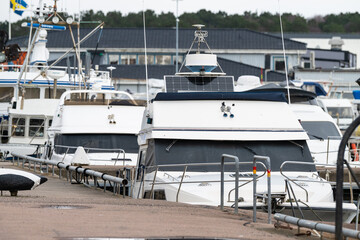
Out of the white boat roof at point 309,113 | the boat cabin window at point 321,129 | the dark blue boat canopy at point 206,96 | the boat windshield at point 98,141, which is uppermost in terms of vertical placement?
the dark blue boat canopy at point 206,96

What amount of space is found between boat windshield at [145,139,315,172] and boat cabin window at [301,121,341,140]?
7.83m

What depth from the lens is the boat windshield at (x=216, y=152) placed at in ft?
48.5

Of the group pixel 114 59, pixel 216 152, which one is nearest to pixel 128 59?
pixel 114 59

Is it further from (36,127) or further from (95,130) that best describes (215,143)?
(36,127)

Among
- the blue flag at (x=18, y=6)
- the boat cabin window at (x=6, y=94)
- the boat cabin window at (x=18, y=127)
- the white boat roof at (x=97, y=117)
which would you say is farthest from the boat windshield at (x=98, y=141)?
the blue flag at (x=18, y=6)

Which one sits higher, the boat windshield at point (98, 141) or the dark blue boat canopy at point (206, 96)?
the dark blue boat canopy at point (206, 96)

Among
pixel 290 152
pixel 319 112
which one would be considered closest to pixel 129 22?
pixel 319 112

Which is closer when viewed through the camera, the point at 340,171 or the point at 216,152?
the point at 340,171

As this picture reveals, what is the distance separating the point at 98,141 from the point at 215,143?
9.02m

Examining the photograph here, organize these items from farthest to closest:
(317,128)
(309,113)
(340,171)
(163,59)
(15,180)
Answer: (163,59), (309,113), (317,128), (15,180), (340,171)

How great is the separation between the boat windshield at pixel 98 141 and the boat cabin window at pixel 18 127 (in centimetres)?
684

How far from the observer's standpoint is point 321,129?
76.0 ft

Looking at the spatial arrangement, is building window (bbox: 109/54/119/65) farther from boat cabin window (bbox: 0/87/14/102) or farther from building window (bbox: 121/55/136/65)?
boat cabin window (bbox: 0/87/14/102)

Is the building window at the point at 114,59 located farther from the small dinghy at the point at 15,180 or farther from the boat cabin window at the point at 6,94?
Answer: the small dinghy at the point at 15,180
